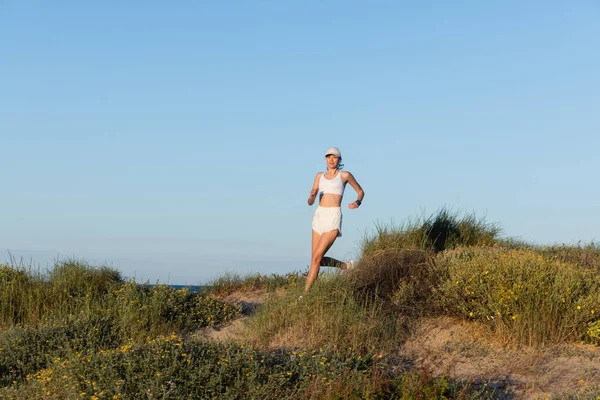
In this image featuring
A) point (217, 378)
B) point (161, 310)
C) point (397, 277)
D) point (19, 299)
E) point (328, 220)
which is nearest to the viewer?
point (217, 378)

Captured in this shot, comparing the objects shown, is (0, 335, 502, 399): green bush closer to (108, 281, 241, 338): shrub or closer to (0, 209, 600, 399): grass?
(0, 209, 600, 399): grass

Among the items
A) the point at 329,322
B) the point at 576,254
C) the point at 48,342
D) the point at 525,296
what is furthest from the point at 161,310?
the point at 576,254

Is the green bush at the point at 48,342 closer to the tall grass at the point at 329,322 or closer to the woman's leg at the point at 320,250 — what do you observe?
the tall grass at the point at 329,322

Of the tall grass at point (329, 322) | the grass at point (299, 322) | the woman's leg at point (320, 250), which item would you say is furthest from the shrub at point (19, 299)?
the woman's leg at point (320, 250)

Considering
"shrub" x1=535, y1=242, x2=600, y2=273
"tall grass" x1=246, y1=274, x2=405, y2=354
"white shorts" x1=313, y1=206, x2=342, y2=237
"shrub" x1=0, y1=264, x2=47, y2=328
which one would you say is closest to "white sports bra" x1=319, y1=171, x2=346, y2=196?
"white shorts" x1=313, y1=206, x2=342, y2=237

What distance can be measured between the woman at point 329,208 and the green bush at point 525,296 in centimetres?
194

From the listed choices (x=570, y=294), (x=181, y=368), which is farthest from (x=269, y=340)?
(x=570, y=294)

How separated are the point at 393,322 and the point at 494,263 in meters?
1.69

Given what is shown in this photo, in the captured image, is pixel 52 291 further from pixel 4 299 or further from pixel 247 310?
pixel 247 310

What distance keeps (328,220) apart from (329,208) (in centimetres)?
21

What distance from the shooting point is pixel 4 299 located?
37.3 feet

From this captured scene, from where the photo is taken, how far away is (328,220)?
35.3ft

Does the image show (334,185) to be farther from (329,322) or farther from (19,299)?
(19,299)

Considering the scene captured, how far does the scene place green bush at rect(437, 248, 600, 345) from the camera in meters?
8.41
